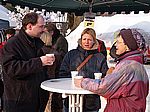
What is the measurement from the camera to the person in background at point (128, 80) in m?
2.85

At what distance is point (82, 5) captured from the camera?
7699 mm

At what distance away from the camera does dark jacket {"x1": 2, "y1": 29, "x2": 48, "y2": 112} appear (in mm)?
3463

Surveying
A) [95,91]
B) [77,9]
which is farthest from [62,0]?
[95,91]

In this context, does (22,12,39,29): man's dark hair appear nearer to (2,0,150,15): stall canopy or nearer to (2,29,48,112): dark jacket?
(2,29,48,112): dark jacket

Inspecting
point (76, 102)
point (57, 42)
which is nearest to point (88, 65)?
point (76, 102)

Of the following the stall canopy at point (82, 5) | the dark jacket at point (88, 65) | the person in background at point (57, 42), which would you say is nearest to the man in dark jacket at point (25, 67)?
the dark jacket at point (88, 65)

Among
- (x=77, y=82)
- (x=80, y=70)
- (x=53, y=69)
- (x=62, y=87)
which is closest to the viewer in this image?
(x=77, y=82)

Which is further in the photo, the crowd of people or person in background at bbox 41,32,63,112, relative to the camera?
person in background at bbox 41,32,63,112

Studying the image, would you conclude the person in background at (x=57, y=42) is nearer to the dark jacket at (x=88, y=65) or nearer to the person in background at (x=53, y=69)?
the person in background at (x=53, y=69)

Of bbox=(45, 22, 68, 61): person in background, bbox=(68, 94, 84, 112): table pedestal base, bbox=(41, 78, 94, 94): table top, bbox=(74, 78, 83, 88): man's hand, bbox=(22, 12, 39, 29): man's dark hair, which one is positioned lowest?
bbox=(68, 94, 84, 112): table pedestal base

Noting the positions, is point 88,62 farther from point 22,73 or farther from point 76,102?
point 22,73

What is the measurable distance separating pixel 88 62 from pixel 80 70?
0.44 ft

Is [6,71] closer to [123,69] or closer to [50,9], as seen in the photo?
[123,69]

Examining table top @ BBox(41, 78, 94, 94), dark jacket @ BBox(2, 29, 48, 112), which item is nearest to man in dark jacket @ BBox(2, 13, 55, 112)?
dark jacket @ BBox(2, 29, 48, 112)
